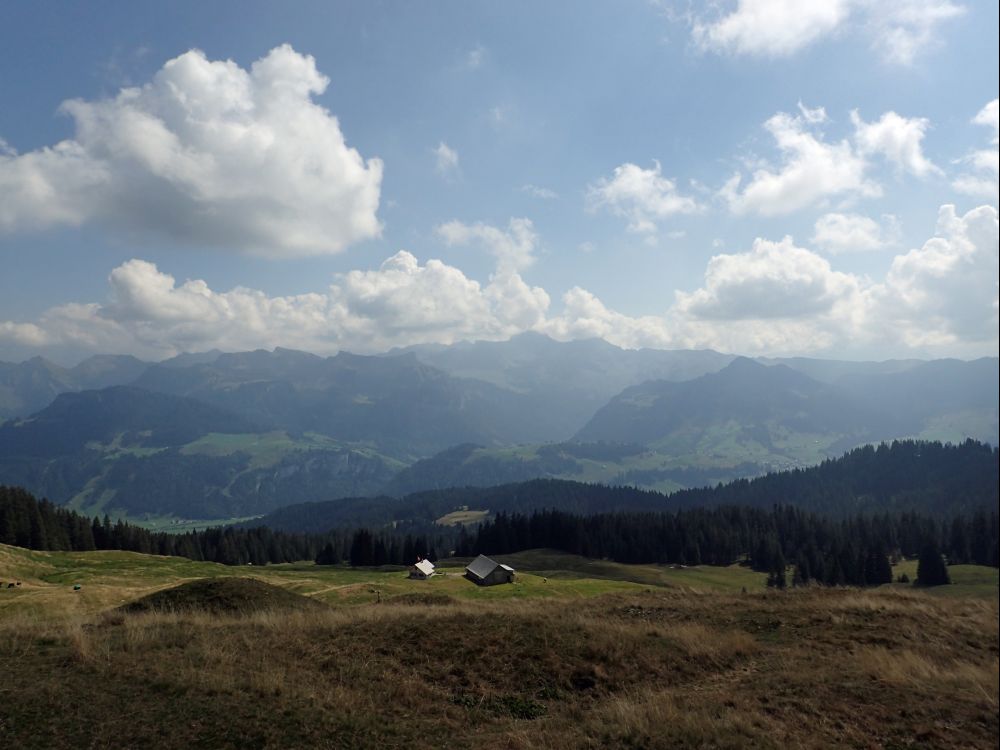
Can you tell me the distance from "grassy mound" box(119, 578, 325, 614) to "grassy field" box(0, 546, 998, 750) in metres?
2.94

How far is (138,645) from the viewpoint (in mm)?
18078

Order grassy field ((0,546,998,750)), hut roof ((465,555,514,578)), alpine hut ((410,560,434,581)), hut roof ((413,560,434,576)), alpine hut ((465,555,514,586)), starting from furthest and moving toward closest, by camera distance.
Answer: hut roof ((413,560,434,576))
alpine hut ((410,560,434,581))
hut roof ((465,555,514,578))
alpine hut ((465,555,514,586))
grassy field ((0,546,998,750))

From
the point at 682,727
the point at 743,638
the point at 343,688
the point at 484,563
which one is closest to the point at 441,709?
the point at 343,688

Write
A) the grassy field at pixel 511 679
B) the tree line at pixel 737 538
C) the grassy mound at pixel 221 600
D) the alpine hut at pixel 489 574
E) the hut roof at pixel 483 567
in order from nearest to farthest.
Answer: the grassy field at pixel 511 679, the grassy mound at pixel 221 600, the alpine hut at pixel 489 574, the hut roof at pixel 483 567, the tree line at pixel 737 538

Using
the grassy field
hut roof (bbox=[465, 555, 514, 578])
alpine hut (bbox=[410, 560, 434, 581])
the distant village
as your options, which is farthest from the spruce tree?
the grassy field

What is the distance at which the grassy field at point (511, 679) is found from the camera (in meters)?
12.3

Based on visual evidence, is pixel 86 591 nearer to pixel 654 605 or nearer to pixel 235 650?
pixel 235 650

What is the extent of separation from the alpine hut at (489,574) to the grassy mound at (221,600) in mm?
49882

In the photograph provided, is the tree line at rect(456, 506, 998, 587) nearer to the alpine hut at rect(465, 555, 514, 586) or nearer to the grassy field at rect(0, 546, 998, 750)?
the alpine hut at rect(465, 555, 514, 586)

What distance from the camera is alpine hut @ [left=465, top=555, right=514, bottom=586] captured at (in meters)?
79.3

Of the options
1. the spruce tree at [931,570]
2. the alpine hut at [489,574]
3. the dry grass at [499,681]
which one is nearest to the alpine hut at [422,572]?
the alpine hut at [489,574]

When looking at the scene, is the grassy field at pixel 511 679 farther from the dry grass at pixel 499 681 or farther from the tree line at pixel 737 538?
the tree line at pixel 737 538

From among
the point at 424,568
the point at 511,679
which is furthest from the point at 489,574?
the point at 511,679

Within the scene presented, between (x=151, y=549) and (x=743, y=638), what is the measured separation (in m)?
140
